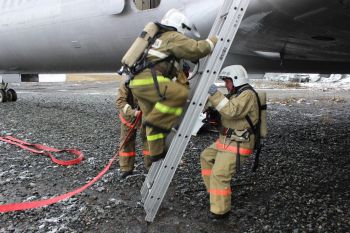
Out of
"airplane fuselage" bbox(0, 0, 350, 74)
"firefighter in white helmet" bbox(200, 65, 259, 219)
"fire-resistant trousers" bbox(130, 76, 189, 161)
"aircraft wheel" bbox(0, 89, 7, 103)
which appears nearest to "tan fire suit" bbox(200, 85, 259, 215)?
"firefighter in white helmet" bbox(200, 65, 259, 219)

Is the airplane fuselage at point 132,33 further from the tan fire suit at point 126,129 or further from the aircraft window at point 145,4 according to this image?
the tan fire suit at point 126,129

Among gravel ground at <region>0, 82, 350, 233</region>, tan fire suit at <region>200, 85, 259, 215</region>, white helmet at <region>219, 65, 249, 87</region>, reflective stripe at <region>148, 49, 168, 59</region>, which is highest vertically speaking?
reflective stripe at <region>148, 49, 168, 59</region>

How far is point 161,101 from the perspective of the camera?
9.53ft

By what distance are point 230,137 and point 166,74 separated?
802 millimetres

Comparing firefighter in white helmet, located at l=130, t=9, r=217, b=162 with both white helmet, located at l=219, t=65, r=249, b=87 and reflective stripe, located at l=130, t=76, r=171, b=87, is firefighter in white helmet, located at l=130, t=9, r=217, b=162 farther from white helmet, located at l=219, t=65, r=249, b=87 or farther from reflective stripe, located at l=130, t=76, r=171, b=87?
white helmet, located at l=219, t=65, r=249, b=87

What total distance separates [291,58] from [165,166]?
286 cm

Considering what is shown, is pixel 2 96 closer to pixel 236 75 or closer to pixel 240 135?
pixel 236 75

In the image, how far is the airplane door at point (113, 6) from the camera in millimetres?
5246

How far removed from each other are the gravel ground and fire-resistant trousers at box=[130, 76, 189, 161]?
0.82 m

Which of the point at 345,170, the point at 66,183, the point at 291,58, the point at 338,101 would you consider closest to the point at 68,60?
the point at 66,183

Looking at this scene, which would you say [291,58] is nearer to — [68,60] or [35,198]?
[35,198]

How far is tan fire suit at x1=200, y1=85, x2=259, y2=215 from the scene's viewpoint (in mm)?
3080

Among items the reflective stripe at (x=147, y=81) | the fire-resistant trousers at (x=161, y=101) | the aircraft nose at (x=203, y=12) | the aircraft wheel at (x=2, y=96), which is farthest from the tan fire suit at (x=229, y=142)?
the aircraft wheel at (x=2, y=96)

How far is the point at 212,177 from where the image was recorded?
10.5 ft
